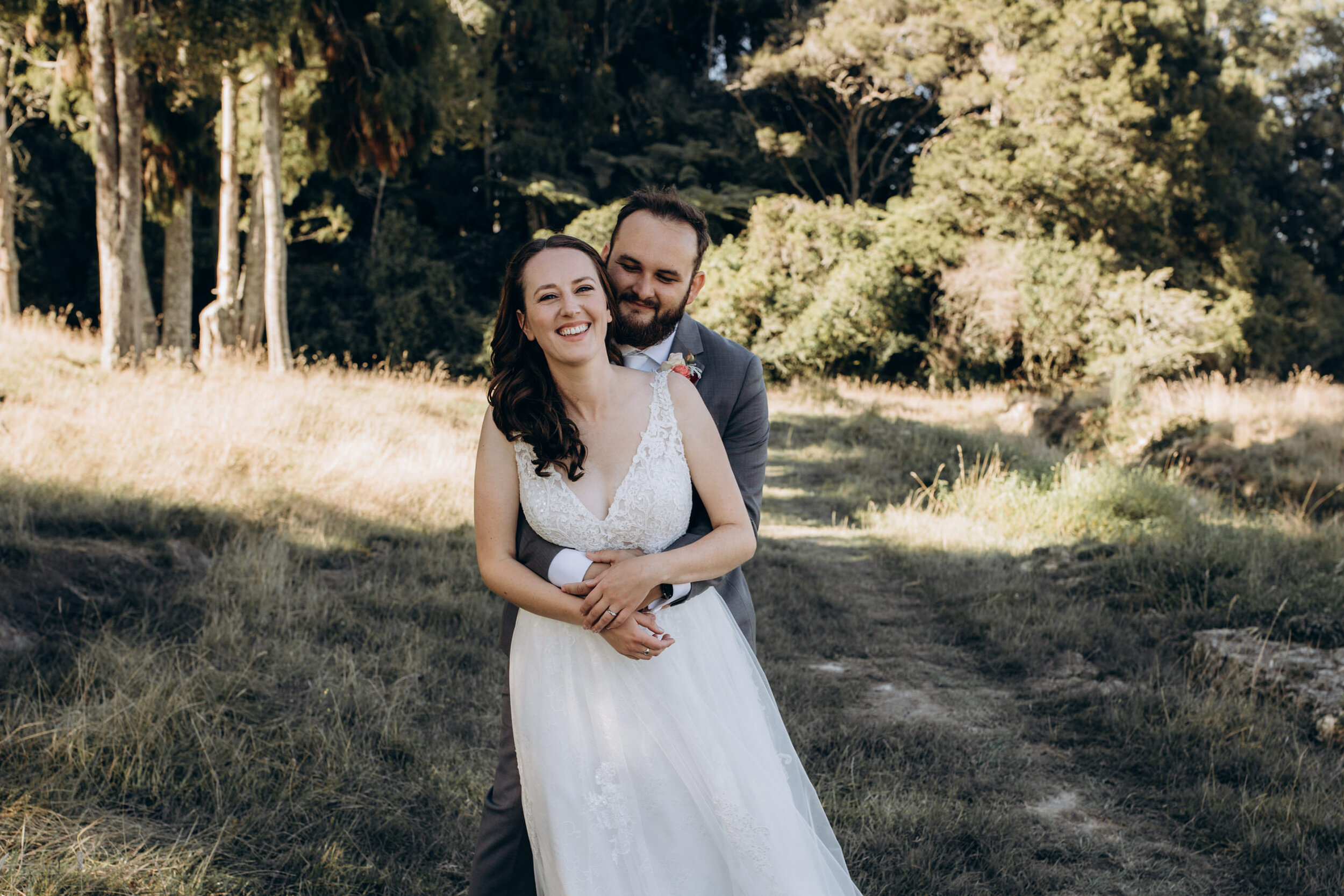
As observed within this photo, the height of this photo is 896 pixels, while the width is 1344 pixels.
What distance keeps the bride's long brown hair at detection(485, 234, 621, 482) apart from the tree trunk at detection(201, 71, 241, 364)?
41.7 ft

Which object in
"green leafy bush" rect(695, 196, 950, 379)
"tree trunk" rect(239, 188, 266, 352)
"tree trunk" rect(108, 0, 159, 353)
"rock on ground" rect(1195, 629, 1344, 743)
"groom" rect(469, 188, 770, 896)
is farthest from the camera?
"green leafy bush" rect(695, 196, 950, 379)

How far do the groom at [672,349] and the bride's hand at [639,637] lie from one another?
0.45 m

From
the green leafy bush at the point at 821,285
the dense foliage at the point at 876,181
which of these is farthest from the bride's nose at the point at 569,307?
the green leafy bush at the point at 821,285

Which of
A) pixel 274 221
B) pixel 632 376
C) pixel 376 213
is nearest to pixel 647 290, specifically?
pixel 632 376

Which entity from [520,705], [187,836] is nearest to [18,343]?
[187,836]

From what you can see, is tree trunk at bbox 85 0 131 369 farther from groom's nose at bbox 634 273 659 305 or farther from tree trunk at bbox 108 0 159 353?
Result: groom's nose at bbox 634 273 659 305

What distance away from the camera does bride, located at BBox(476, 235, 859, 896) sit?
6.79 feet

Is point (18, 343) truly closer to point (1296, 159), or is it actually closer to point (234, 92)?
point (234, 92)

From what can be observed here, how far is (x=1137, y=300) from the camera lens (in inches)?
763

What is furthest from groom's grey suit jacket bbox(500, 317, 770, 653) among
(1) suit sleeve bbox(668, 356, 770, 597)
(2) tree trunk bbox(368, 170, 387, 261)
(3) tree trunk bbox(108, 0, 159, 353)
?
(2) tree trunk bbox(368, 170, 387, 261)

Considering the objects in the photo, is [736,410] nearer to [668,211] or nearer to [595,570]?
[668,211]

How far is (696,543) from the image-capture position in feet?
7.11

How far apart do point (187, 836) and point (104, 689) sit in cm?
100

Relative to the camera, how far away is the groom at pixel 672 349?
7.96ft
